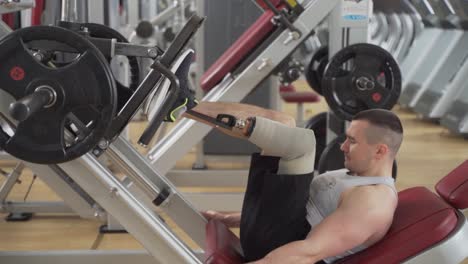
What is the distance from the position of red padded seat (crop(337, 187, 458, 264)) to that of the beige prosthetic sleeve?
28cm

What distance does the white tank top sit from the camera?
1.76 meters

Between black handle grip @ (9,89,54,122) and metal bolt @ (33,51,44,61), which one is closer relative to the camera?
black handle grip @ (9,89,54,122)

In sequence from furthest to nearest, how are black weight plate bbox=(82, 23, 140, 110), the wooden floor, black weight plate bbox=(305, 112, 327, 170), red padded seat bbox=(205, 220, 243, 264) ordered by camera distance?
1. black weight plate bbox=(305, 112, 327, 170)
2. the wooden floor
3. black weight plate bbox=(82, 23, 140, 110)
4. red padded seat bbox=(205, 220, 243, 264)

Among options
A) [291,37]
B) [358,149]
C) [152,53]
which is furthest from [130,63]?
[291,37]

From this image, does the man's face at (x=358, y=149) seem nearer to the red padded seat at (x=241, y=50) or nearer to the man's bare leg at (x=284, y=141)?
the man's bare leg at (x=284, y=141)

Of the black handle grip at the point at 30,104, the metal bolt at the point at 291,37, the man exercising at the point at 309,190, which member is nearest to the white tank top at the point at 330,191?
the man exercising at the point at 309,190

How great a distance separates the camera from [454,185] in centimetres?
176

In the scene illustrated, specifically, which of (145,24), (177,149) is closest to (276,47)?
(177,149)

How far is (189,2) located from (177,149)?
3866 millimetres

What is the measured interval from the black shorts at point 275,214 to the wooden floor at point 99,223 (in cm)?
128

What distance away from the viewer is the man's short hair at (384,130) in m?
1.75

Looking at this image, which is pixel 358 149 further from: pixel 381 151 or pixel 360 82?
pixel 360 82

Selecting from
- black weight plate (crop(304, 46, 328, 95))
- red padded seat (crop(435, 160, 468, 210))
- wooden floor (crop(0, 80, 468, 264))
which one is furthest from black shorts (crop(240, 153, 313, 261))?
black weight plate (crop(304, 46, 328, 95))

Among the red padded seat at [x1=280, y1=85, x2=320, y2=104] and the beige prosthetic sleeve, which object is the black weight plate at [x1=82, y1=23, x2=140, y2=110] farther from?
the red padded seat at [x1=280, y1=85, x2=320, y2=104]
